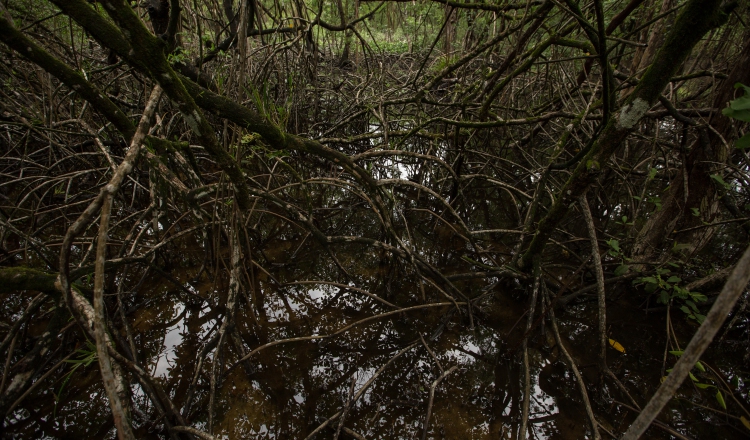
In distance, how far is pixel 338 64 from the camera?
670 cm

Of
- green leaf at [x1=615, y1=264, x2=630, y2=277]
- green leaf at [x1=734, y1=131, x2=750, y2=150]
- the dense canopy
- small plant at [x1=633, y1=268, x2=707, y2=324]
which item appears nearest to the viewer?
green leaf at [x1=734, y1=131, x2=750, y2=150]

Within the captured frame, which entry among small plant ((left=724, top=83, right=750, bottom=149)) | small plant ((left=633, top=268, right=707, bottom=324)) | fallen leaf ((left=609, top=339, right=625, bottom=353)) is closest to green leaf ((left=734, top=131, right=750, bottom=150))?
small plant ((left=724, top=83, right=750, bottom=149))

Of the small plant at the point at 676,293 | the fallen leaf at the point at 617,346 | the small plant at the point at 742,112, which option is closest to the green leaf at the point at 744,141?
the small plant at the point at 742,112

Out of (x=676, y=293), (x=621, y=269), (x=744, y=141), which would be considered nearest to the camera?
(x=744, y=141)

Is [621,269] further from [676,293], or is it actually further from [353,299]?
[353,299]

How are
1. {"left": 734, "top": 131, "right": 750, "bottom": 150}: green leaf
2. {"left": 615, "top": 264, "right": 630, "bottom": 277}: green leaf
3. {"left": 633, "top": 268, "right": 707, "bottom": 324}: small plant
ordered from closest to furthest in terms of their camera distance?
1. {"left": 734, "top": 131, "right": 750, "bottom": 150}: green leaf
2. {"left": 633, "top": 268, "right": 707, "bottom": 324}: small plant
3. {"left": 615, "top": 264, "right": 630, "bottom": 277}: green leaf

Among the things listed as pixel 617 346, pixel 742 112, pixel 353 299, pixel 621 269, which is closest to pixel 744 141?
pixel 742 112

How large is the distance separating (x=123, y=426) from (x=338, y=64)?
695cm

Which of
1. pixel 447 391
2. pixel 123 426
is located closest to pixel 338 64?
pixel 447 391

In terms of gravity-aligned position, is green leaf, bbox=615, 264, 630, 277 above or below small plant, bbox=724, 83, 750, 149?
above

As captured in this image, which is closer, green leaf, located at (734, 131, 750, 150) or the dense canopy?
green leaf, located at (734, 131, 750, 150)

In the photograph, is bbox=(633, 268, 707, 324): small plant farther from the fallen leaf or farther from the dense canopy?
the fallen leaf

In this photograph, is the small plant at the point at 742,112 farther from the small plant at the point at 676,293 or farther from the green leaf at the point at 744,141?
the small plant at the point at 676,293

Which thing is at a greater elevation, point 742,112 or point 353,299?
point 353,299
